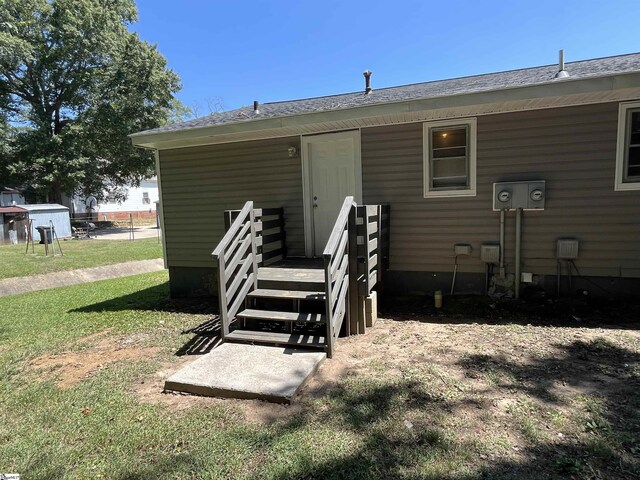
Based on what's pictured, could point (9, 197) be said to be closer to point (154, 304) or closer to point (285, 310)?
point (154, 304)

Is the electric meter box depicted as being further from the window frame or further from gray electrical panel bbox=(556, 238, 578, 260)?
the window frame

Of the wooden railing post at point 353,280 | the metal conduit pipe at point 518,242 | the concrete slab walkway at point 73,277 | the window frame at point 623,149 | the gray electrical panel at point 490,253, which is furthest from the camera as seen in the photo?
the concrete slab walkway at point 73,277

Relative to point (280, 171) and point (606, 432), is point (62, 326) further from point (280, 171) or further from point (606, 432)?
point (606, 432)

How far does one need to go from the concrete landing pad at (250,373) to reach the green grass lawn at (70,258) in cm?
792

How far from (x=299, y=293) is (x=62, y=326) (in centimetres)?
349

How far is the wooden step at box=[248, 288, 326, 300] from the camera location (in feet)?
13.1

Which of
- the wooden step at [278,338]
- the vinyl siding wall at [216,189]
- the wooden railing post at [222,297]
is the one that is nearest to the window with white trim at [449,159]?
the vinyl siding wall at [216,189]

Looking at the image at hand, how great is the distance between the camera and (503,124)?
4.87 metres

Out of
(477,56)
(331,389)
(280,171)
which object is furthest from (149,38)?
(331,389)

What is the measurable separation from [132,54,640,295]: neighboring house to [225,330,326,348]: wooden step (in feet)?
7.37

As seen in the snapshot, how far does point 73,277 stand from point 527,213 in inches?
386

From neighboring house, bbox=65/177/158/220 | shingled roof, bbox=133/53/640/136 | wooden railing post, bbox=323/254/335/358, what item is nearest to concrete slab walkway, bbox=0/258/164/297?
shingled roof, bbox=133/53/640/136

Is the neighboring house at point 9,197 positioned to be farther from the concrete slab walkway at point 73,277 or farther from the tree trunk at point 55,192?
the concrete slab walkway at point 73,277

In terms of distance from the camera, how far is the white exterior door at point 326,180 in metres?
5.68
